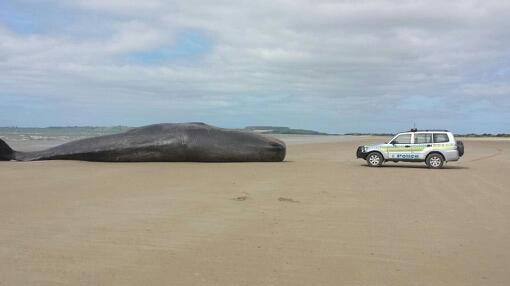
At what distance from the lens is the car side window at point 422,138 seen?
18.8m

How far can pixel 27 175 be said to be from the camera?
42.9 feet

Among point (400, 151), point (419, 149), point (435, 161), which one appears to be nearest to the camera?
point (435, 161)

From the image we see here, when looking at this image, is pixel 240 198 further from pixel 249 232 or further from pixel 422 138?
pixel 422 138

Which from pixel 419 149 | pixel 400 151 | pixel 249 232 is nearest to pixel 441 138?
pixel 419 149

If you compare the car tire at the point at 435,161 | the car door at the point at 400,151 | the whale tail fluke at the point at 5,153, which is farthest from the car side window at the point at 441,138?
the whale tail fluke at the point at 5,153

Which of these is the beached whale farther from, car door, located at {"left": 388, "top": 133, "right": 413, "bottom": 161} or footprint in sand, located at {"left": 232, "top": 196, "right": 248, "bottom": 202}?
footprint in sand, located at {"left": 232, "top": 196, "right": 248, "bottom": 202}

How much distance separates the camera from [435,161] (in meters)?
18.4

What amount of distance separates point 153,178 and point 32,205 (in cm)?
447

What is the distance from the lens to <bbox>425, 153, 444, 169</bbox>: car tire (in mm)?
18297

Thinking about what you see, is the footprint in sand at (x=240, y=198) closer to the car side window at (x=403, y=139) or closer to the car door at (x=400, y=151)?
the car door at (x=400, y=151)

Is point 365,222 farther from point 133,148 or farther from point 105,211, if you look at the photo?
point 133,148

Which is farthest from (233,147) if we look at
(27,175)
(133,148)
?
(27,175)

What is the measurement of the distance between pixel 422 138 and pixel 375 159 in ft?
5.76

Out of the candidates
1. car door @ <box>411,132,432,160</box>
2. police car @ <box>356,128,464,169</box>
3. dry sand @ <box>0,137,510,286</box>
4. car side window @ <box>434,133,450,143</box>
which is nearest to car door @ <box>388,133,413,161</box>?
police car @ <box>356,128,464,169</box>
